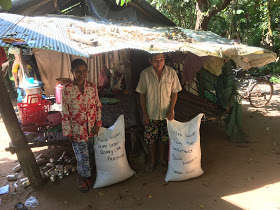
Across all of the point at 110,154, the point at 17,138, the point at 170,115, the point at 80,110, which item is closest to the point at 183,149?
the point at 170,115

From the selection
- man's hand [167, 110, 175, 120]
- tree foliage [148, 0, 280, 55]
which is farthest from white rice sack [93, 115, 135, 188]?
tree foliage [148, 0, 280, 55]

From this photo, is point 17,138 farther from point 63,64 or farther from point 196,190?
point 63,64

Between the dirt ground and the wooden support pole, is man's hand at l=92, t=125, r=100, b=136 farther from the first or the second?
the wooden support pole

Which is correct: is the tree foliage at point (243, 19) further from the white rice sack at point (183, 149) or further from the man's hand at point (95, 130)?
the man's hand at point (95, 130)

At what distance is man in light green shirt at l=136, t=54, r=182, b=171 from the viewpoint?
3.15m

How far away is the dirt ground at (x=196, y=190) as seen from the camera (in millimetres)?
2824

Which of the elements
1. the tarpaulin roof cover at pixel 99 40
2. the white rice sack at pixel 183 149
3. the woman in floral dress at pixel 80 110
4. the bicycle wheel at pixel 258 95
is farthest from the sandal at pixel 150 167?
the bicycle wheel at pixel 258 95

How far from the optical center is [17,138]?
118 inches

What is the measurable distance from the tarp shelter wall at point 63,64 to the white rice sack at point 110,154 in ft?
11.9

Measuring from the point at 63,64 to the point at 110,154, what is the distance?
4849mm

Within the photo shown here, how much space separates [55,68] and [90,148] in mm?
4514

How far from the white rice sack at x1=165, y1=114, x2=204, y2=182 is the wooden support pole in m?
1.90

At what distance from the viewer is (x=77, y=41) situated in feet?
9.71

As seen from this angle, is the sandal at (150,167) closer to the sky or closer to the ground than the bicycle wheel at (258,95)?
Result: closer to the ground
